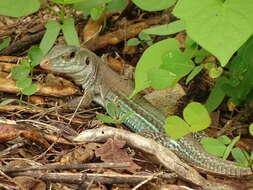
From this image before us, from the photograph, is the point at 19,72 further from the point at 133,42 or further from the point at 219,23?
the point at 219,23

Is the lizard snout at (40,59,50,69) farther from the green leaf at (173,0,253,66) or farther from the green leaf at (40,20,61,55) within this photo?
the green leaf at (173,0,253,66)

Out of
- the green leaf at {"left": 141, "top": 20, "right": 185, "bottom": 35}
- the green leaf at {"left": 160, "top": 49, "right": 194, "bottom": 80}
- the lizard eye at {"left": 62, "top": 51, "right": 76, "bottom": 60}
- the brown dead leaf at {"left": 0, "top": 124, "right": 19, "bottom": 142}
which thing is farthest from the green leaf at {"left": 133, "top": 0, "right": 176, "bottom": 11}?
the lizard eye at {"left": 62, "top": 51, "right": 76, "bottom": 60}

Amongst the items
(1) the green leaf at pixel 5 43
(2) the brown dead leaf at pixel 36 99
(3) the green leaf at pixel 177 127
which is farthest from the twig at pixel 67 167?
(1) the green leaf at pixel 5 43

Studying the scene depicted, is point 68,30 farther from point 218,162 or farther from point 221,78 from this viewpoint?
point 218,162

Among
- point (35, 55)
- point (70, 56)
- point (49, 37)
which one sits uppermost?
point (49, 37)

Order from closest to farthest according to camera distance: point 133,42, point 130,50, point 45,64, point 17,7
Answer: point 17,7
point 45,64
point 133,42
point 130,50

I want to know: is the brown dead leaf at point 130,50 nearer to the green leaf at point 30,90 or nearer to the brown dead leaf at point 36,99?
the brown dead leaf at point 36,99

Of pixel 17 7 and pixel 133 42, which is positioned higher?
pixel 17 7

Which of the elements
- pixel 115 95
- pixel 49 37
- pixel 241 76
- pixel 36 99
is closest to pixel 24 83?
pixel 36 99
